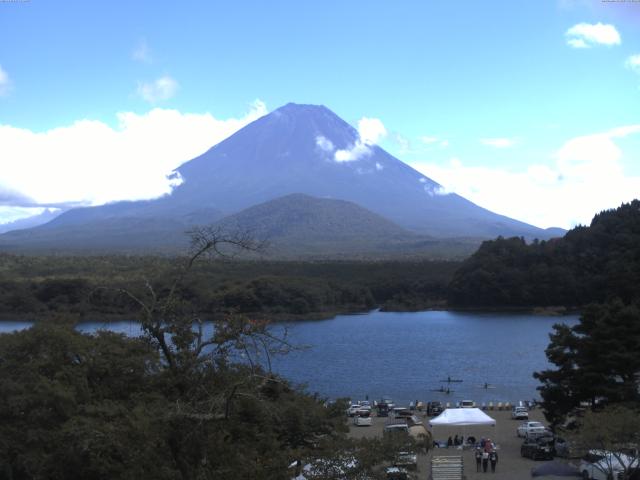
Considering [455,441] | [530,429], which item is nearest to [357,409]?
[455,441]

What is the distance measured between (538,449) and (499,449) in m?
1.25

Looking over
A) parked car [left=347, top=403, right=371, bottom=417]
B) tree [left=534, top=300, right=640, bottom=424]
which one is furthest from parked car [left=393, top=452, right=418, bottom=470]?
parked car [left=347, top=403, right=371, bottom=417]

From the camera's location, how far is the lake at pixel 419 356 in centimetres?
2106

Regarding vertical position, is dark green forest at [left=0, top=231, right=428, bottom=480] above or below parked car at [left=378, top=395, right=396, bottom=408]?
above

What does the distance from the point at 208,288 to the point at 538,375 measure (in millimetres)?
29289

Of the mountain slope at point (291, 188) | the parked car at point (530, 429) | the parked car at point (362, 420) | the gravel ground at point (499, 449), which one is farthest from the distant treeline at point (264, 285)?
the mountain slope at point (291, 188)

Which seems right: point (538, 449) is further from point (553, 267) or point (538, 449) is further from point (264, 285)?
point (553, 267)

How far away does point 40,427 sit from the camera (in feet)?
23.9

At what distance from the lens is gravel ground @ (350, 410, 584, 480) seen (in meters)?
9.96

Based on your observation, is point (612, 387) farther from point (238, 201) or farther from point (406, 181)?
point (406, 181)

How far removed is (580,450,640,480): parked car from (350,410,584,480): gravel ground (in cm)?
34

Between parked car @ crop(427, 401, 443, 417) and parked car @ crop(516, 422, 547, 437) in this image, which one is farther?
parked car @ crop(427, 401, 443, 417)

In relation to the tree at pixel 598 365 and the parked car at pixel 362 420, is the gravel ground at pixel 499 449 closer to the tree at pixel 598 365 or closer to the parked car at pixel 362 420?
the parked car at pixel 362 420

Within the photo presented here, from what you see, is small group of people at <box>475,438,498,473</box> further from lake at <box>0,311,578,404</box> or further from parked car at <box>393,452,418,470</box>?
parked car at <box>393,452,418,470</box>
